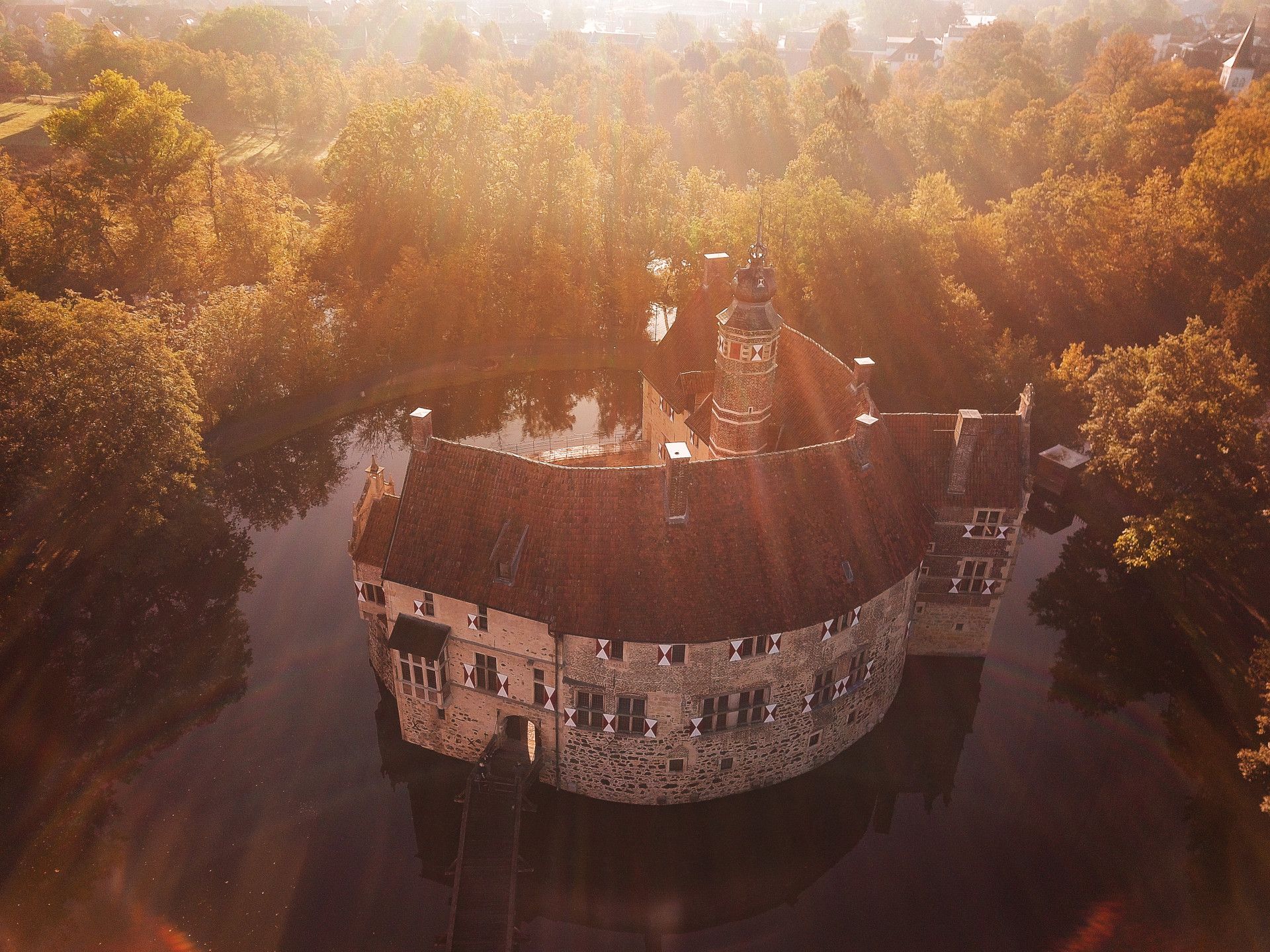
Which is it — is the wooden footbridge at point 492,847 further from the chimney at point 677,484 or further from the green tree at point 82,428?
the green tree at point 82,428

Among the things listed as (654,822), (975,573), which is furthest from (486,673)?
(975,573)

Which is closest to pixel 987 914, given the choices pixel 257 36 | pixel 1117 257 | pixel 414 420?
pixel 414 420

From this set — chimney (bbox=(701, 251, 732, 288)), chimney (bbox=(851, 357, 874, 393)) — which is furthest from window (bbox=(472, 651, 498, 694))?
chimney (bbox=(701, 251, 732, 288))

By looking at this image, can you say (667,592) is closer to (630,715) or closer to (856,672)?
(630,715)

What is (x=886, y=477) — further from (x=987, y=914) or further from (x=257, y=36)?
(x=257, y=36)

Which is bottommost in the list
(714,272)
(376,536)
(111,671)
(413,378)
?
(413,378)

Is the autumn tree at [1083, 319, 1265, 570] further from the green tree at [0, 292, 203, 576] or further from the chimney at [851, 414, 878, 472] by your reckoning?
the green tree at [0, 292, 203, 576]

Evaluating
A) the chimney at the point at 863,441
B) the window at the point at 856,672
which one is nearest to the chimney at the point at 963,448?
the chimney at the point at 863,441
